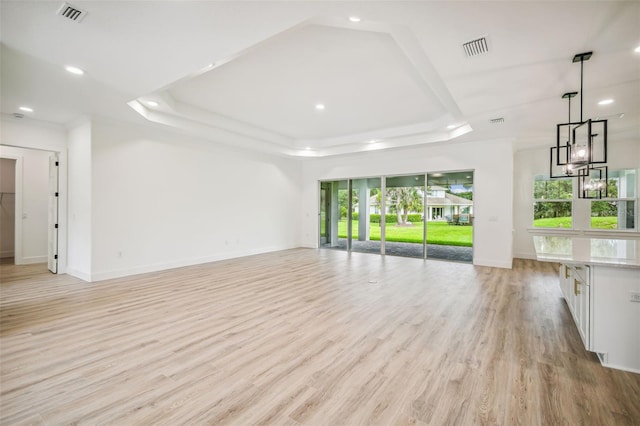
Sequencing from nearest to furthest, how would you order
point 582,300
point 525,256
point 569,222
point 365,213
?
point 582,300, point 569,222, point 525,256, point 365,213

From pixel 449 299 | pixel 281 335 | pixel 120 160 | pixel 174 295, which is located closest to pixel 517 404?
pixel 281 335

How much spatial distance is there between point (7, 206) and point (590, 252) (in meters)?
12.0

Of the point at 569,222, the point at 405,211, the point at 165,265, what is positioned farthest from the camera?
the point at 405,211

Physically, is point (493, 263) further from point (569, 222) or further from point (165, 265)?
point (165, 265)

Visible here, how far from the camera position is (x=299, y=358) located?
248cm

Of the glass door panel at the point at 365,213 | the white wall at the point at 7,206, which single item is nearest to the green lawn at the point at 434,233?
the glass door panel at the point at 365,213

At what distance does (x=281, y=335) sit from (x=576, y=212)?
8.27m

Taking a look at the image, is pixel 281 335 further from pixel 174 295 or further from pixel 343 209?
pixel 343 209

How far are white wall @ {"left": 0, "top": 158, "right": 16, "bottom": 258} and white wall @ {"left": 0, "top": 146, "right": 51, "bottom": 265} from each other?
0.97 m

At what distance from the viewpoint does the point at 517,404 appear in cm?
190


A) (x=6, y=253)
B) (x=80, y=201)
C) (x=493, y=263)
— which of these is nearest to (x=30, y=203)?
(x=6, y=253)

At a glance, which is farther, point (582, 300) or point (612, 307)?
point (582, 300)

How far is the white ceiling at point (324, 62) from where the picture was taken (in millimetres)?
2395

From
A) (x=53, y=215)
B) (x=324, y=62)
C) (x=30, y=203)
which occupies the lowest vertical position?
(x=53, y=215)
